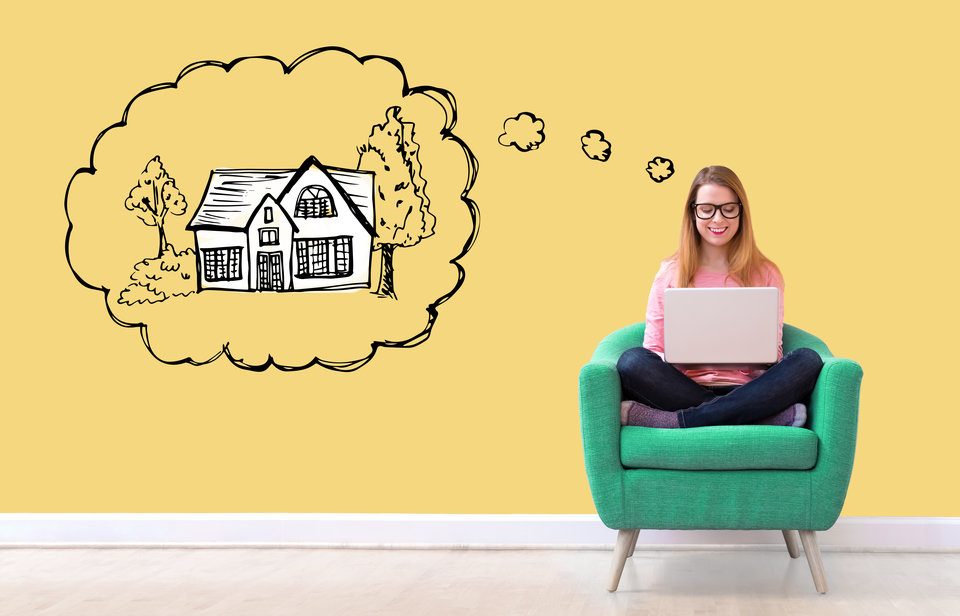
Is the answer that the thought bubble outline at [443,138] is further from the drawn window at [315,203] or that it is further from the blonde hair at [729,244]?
the blonde hair at [729,244]

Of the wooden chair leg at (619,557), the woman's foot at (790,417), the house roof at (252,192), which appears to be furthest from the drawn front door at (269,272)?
the woman's foot at (790,417)

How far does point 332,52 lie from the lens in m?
3.85

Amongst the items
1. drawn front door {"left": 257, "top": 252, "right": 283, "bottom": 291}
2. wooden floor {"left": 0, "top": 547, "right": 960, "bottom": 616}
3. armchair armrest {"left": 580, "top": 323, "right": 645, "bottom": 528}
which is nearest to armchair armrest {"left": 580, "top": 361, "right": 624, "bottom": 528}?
armchair armrest {"left": 580, "top": 323, "right": 645, "bottom": 528}

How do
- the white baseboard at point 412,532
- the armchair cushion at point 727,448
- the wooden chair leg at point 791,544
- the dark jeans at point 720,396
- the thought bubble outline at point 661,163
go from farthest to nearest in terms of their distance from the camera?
the thought bubble outline at point 661,163
the white baseboard at point 412,532
the wooden chair leg at point 791,544
the dark jeans at point 720,396
the armchair cushion at point 727,448

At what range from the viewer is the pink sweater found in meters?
3.37

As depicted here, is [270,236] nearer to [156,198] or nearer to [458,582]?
[156,198]

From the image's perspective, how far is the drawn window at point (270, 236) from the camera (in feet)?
12.6

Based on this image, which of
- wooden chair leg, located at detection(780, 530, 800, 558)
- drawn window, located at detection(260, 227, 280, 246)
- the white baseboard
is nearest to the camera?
wooden chair leg, located at detection(780, 530, 800, 558)

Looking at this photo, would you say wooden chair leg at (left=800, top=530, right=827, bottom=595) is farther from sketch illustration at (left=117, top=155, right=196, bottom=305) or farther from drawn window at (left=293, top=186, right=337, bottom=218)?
sketch illustration at (left=117, top=155, right=196, bottom=305)

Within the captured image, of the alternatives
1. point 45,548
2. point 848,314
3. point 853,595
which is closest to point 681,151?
point 848,314

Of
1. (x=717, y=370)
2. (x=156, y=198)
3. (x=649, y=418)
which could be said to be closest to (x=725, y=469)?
(x=649, y=418)

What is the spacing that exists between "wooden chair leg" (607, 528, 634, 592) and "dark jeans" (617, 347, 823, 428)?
0.34m

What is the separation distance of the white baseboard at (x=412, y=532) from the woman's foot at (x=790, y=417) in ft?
2.32

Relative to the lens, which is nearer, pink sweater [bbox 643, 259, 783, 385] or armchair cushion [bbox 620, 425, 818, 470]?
armchair cushion [bbox 620, 425, 818, 470]
